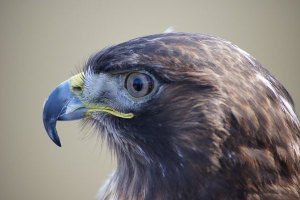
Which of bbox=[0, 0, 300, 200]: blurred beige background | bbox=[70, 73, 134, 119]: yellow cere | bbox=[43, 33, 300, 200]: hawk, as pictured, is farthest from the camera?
bbox=[0, 0, 300, 200]: blurred beige background

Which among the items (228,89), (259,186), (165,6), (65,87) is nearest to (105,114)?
(65,87)

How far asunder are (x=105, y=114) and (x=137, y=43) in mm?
275

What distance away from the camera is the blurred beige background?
111 inches

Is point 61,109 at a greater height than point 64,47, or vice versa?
point 61,109

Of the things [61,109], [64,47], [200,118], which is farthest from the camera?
[64,47]

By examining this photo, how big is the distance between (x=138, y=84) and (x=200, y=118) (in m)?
0.22

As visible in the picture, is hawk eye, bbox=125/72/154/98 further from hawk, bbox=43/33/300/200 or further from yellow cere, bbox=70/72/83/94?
yellow cere, bbox=70/72/83/94

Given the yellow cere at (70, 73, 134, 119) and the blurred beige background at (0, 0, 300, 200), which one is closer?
the yellow cere at (70, 73, 134, 119)

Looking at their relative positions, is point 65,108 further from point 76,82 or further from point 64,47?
point 64,47

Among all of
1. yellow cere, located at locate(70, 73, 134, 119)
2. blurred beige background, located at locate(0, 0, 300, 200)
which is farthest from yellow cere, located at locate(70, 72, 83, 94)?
blurred beige background, located at locate(0, 0, 300, 200)

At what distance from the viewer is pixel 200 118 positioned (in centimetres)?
95

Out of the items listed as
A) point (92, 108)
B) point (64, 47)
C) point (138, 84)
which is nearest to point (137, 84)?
point (138, 84)

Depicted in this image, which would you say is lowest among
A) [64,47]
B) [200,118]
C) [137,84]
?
[64,47]

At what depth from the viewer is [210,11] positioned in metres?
2.96
